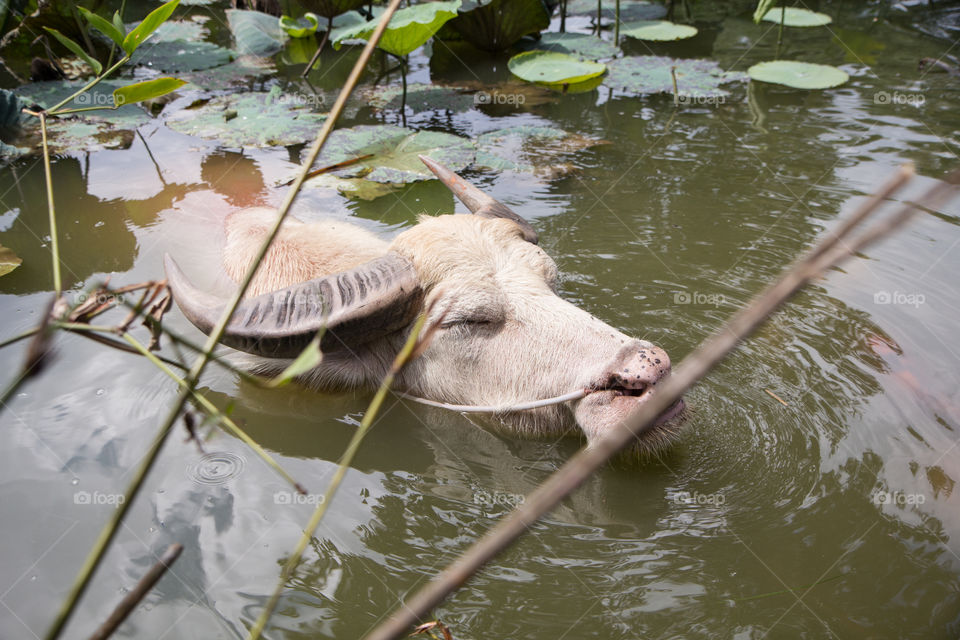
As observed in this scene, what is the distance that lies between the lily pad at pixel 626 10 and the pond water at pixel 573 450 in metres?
4.91

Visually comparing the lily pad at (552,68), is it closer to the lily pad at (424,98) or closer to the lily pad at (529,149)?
the lily pad at (529,149)

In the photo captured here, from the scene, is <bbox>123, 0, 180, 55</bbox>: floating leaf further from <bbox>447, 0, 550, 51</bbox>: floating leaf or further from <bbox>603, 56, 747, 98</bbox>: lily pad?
<bbox>447, 0, 550, 51</bbox>: floating leaf

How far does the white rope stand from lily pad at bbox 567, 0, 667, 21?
7.91 metres

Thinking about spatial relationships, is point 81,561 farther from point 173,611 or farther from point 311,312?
point 311,312

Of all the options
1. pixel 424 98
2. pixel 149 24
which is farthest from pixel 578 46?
pixel 149 24

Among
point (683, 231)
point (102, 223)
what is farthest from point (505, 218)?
point (102, 223)

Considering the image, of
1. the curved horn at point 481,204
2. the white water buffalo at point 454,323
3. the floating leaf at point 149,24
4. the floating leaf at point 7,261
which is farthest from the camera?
the floating leaf at point 7,261

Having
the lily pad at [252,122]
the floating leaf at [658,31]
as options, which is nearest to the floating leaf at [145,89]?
the lily pad at [252,122]

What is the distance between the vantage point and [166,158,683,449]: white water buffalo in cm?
296

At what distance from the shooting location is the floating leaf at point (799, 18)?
29.2 ft

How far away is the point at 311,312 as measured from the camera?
10.1 feet

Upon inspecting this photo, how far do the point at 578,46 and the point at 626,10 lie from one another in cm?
256

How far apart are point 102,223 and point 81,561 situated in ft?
10.2

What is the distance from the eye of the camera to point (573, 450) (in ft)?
10.7
